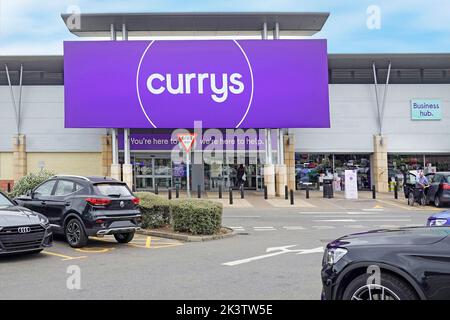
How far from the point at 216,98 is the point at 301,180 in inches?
349

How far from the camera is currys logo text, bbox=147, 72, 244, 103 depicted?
27609 millimetres

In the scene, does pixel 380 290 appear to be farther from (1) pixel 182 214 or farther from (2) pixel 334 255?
(1) pixel 182 214

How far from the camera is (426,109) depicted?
32.0 metres

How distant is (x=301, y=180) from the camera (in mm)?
32156

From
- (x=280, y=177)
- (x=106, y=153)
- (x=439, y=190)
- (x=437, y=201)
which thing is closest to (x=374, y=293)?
(x=439, y=190)

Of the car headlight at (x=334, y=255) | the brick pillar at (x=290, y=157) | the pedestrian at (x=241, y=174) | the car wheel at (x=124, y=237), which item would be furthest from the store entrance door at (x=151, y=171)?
the car headlight at (x=334, y=255)

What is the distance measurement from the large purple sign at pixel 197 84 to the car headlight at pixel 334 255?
22.9 meters

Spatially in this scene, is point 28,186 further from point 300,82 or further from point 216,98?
point 300,82

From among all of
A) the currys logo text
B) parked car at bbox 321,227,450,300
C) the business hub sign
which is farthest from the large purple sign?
parked car at bbox 321,227,450,300

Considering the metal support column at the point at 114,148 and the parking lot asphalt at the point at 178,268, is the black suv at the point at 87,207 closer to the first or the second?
the parking lot asphalt at the point at 178,268

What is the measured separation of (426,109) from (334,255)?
3029cm

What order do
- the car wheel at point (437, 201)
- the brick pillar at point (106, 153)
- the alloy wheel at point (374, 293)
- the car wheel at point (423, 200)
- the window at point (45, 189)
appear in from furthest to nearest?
the brick pillar at point (106, 153) < the car wheel at point (423, 200) < the car wheel at point (437, 201) < the window at point (45, 189) < the alloy wheel at point (374, 293)

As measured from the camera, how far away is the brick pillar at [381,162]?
3127cm

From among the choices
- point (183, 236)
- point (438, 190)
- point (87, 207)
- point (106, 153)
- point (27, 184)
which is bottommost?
point (183, 236)
